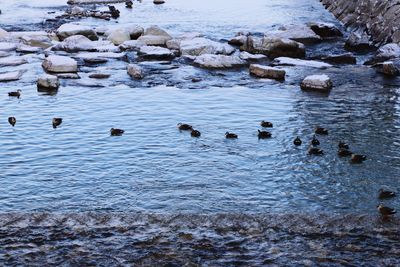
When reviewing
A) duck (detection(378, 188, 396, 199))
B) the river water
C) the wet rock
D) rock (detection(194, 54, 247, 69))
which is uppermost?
the wet rock

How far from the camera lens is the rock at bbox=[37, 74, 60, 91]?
53.6 feet

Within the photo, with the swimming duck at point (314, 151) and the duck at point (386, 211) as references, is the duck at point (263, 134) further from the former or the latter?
the duck at point (386, 211)

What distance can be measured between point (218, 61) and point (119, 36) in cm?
559

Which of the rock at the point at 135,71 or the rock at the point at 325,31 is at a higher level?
the rock at the point at 325,31

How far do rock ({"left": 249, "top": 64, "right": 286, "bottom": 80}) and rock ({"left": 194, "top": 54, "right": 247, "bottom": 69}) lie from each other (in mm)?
1002

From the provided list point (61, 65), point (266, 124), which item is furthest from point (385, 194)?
point (61, 65)

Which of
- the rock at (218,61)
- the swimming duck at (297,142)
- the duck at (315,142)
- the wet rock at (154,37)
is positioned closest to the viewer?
the duck at (315,142)

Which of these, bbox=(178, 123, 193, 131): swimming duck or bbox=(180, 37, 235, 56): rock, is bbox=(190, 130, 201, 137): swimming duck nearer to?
bbox=(178, 123, 193, 131): swimming duck

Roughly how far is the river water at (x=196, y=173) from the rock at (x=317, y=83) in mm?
295

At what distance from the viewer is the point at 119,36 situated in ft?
75.1

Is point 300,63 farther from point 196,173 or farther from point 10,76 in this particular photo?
point 196,173

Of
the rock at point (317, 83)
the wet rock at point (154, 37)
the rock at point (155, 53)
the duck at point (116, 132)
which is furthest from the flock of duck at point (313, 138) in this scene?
the wet rock at point (154, 37)

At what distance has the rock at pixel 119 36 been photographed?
22.7 meters

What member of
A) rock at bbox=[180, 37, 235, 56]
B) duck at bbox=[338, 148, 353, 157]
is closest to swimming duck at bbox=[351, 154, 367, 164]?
duck at bbox=[338, 148, 353, 157]
